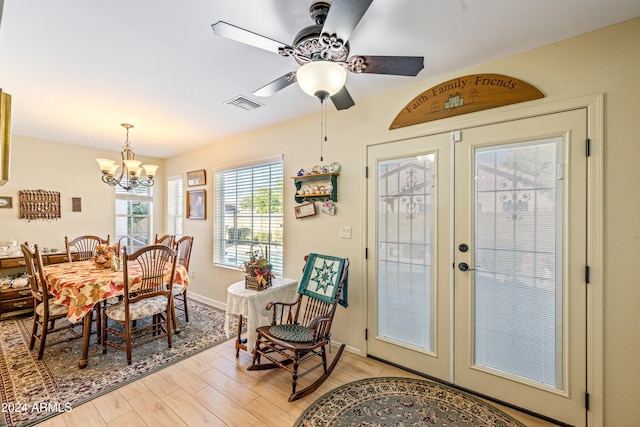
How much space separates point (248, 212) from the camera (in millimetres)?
4051

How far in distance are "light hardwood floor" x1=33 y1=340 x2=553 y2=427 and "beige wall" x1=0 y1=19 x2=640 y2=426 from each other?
0.53 meters

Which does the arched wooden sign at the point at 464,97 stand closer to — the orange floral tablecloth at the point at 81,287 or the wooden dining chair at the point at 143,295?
the wooden dining chair at the point at 143,295

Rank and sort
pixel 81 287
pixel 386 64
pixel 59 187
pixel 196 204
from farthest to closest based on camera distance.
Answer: pixel 196 204, pixel 59 187, pixel 81 287, pixel 386 64

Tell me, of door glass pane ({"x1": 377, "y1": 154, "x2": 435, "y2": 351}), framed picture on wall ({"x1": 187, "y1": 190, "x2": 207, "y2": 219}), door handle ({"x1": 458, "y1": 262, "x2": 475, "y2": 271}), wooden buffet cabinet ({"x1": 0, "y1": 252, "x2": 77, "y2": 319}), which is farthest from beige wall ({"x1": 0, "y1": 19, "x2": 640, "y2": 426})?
door handle ({"x1": 458, "y1": 262, "x2": 475, "y2": 271})

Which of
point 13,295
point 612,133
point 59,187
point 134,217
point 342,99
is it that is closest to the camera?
point 612,133

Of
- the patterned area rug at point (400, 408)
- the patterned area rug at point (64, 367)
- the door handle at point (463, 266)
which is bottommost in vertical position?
the patterned area rug at point (400, 408)

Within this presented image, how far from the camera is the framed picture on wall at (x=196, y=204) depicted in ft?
15.1

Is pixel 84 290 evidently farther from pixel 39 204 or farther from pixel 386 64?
pixel 386 64

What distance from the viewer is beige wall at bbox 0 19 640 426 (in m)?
1.78

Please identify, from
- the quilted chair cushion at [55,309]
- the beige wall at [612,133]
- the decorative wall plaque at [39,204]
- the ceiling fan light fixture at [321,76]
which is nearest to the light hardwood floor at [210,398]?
the beige wall at [612,133]

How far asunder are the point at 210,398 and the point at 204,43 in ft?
8.62

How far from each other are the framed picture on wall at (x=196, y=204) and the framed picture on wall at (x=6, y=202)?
2.28 metres

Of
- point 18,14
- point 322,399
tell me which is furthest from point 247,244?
point 18,14

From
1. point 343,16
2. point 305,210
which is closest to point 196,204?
point 305,210
